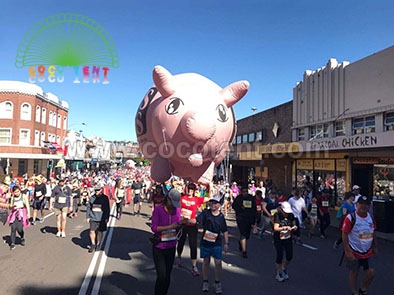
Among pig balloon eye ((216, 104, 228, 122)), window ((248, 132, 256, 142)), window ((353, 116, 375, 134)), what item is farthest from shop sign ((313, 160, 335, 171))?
Result: pig balloon eye ((216, 104, 228, 122))

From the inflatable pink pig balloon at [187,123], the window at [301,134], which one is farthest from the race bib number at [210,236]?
the window at [301,134]

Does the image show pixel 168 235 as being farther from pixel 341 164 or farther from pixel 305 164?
pixel 305 164

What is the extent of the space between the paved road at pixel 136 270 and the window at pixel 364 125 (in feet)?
23.1

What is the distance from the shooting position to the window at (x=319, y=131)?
677 inches

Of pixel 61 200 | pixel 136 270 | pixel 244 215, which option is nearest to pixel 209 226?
pixel 136 270

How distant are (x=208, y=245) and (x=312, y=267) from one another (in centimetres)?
257

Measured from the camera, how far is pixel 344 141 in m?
13.4

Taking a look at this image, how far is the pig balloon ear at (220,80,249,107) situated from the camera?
5.93m

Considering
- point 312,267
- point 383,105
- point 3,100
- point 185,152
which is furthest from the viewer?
point 3,100

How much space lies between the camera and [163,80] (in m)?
5.52

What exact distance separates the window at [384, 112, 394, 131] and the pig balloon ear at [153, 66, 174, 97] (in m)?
11.2

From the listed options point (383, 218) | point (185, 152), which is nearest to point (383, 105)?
point (383, 218)

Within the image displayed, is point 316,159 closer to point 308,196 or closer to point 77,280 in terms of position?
point 308,196

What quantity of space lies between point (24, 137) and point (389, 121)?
92.7ft
